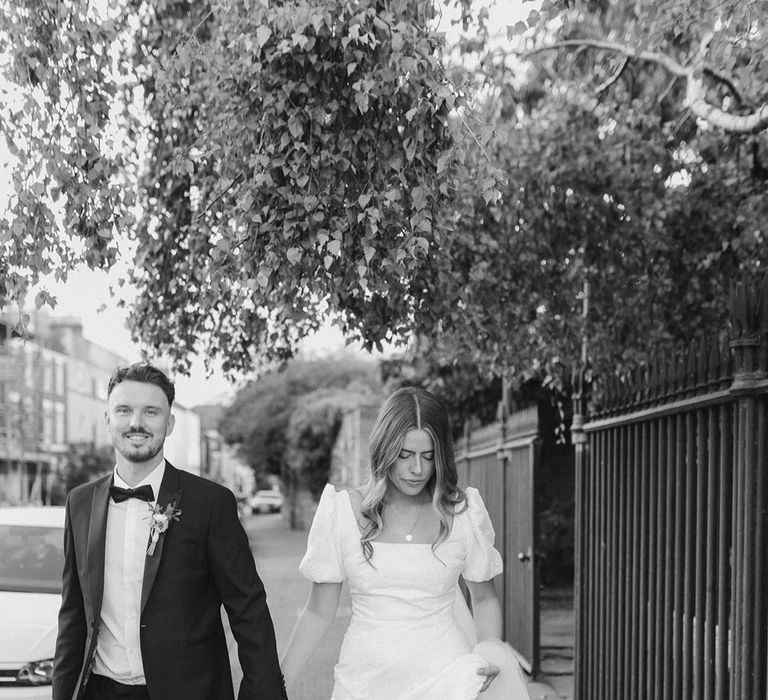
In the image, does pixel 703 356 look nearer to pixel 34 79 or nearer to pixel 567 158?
pixel 34 79

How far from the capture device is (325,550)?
404 cm

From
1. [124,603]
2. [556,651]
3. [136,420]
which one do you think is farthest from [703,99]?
[556,651]

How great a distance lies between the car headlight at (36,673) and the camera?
20.5 ft

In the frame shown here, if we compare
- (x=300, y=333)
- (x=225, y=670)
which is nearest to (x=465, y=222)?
(x=300, y=333)

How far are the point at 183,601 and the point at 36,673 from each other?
3003mm

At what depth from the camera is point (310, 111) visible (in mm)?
4406

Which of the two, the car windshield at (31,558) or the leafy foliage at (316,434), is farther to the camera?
the leafy foliage at (316,434)

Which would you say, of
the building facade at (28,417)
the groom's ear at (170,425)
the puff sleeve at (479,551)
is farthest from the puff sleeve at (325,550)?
the building facade at (28,417)

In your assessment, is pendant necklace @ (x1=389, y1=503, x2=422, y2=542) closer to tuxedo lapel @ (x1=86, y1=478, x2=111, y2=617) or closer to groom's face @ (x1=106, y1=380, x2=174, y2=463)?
groom's face @ (x1=106, y1=380, x2=174, y2=463)

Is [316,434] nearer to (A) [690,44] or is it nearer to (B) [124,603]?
(A) [690,44]

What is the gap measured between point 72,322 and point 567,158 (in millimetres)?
64372

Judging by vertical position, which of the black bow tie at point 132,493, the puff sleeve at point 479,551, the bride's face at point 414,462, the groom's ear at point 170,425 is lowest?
the puff sleeve at point 479,551

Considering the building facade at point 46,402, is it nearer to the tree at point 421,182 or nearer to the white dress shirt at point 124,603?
the tree at point 421,182

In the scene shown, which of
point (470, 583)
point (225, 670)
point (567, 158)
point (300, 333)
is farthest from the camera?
point (567, 158)
